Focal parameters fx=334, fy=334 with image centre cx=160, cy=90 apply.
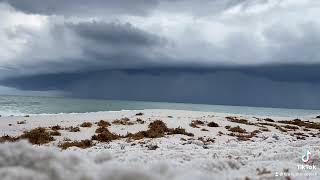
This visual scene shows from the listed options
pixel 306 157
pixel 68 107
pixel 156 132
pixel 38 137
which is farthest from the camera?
pixel 68 107

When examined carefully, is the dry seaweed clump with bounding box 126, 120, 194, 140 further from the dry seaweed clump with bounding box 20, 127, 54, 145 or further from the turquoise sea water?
the turquoise sea water

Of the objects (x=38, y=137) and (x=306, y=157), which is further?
(x=38, y=137)

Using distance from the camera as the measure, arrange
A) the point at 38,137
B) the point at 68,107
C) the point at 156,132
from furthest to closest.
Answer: the point at 68,107 → the point at 156,132 → the point at 38,137

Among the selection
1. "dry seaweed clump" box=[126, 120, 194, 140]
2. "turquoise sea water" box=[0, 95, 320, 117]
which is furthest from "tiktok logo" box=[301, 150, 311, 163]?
"turquoise sea water" box=[0, 95, 320, 117]

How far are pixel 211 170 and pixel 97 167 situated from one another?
210cm

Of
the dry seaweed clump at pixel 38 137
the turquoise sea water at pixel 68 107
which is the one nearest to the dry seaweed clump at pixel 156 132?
the dry seaweed clump at pixel 38 137

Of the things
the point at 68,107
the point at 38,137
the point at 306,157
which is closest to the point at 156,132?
the point at 38,137

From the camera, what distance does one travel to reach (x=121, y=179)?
13.3 ft

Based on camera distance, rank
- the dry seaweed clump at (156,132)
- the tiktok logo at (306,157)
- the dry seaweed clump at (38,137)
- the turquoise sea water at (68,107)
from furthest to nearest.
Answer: the turquoise sea water at (68,107) < the dry seaweed clump at (156,132) < the dry seaweed clump at (38,137) < the tiktok logo at (306,157)

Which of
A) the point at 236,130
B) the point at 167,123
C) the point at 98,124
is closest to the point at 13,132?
the point at 98,124

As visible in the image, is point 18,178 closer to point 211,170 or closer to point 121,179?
point 121,179

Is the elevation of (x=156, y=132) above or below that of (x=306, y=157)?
below

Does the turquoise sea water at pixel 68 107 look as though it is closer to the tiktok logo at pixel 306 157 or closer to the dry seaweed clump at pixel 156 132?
the dry seaweed clump at pixel 156 132

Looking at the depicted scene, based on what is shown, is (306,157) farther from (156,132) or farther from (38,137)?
(38,137)
